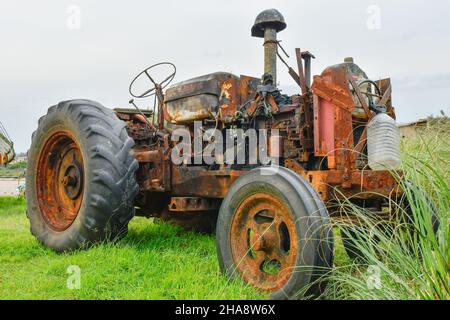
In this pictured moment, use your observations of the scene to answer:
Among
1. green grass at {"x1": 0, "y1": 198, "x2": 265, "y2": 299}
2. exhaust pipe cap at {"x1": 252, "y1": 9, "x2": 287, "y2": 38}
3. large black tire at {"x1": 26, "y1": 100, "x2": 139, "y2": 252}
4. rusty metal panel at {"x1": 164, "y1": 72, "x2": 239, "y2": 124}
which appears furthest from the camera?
exhaust pipe cap at {"x1": 252, "y1": 9, "x2": 287, "y2": 38}

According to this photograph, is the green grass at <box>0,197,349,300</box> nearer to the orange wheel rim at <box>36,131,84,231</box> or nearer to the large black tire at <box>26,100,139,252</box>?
the large black tire at <box>26,100,139,252</box>

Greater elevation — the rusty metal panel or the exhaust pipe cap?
the exhaust pipe cap

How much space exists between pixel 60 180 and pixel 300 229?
111 inches

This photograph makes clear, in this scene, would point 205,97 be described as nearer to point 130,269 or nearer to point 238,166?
point 238,166

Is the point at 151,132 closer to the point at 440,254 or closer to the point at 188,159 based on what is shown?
the point at 188,159

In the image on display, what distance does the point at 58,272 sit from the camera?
3.13 m

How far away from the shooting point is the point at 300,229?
2348 mm

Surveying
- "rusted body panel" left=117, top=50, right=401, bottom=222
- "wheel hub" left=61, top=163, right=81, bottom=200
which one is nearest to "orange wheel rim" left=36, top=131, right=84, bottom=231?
"wheel hub" left=61, top=163, right=81, bottom=200

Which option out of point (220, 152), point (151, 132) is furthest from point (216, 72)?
point (151, 132)

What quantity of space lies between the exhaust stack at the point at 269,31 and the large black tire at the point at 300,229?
10.2 ft

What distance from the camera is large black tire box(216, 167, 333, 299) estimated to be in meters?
2.27

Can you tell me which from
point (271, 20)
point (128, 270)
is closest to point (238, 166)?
point (128, 270)

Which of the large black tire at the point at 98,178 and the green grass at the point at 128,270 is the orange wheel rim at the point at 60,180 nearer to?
the large black tire at the point at 98,178

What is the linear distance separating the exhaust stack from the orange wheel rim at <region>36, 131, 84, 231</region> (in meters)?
2.65
